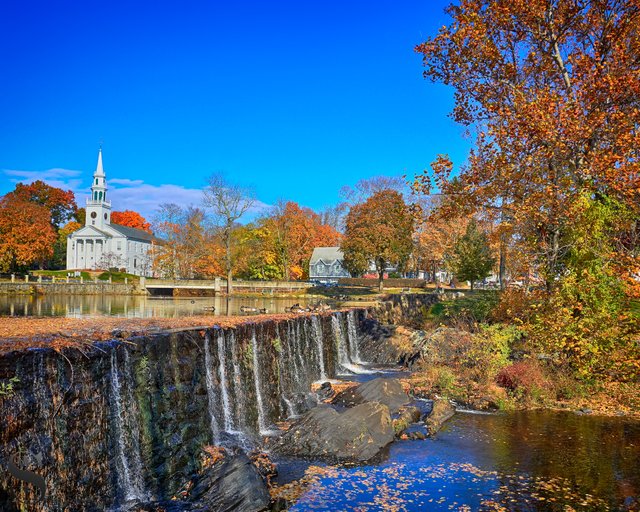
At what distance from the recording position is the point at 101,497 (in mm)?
8773

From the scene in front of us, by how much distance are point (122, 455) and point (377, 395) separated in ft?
27.5

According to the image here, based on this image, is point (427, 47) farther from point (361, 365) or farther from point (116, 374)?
point (116, 374)

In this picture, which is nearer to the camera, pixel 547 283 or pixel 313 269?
pixel 547 283

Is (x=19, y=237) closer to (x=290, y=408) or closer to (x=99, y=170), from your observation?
(x=99, y=170)

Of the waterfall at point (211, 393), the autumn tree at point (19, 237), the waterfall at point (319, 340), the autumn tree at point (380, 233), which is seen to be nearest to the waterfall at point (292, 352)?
the waterfall at point (319, 340)

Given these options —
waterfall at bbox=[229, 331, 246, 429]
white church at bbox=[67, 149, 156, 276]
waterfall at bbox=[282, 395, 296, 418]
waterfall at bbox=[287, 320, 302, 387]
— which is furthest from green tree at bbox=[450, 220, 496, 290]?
white church at bbox=[67, 149, 156, 276]

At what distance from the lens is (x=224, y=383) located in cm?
1339

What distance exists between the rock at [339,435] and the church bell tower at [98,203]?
302 feet

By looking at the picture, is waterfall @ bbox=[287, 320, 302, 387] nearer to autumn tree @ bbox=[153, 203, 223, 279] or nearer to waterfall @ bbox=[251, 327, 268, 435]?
waterfall @ bbox=[251, 327, 268, 435]

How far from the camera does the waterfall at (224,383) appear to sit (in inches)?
509

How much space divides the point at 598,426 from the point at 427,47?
1379cm

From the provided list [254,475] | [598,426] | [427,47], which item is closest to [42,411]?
[254,475]

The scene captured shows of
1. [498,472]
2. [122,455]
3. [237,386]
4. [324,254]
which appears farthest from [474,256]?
[324,254]

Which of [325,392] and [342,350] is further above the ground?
[342,350]
